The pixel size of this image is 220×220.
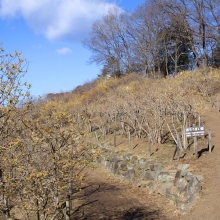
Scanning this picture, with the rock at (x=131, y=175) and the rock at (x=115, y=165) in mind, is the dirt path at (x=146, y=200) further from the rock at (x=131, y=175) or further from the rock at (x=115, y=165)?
the rock at (x=115, y=165)

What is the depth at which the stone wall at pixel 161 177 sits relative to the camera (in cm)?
948

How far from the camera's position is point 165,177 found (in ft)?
37.4

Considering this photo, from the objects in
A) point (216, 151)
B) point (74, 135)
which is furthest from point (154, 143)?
point (74, 135)

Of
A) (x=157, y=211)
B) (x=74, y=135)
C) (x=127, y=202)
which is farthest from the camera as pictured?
(x=127, y=202)

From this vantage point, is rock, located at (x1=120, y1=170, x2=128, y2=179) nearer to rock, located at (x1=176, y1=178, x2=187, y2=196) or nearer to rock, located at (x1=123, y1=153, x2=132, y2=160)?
rock, located at (x1=123, y1=153, x2=132, y2=160)

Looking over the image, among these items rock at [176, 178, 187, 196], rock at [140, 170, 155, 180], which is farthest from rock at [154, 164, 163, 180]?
rock at [176, 178, 187, 196]

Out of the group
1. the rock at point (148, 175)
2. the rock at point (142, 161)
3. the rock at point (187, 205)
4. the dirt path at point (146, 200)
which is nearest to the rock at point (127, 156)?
the rock at point (142, 161)

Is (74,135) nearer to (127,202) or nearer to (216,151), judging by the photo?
(127,202)

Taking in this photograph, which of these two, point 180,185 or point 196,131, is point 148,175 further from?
point 196,131

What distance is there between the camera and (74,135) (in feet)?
19.5

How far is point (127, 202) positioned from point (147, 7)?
28659 millimetres

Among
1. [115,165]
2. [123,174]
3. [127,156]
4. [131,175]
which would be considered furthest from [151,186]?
[127,156]

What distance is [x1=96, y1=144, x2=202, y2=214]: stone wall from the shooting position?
31.1ft

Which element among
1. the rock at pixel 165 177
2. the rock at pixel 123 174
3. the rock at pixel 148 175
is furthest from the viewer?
the rock at pixel 123 174
